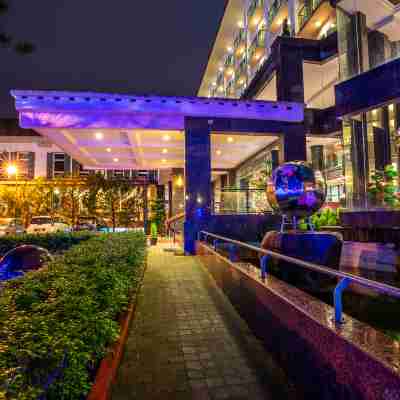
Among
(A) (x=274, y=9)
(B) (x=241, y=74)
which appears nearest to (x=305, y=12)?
(A) (x=274, y=9)

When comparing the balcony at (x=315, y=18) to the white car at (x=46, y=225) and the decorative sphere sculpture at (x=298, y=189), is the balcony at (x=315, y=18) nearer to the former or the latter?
the decorative sphere sculpture at (x=298, y=189)

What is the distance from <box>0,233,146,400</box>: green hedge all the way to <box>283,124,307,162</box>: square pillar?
1343 centimetres

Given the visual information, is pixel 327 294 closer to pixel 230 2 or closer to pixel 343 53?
pixel 343 53

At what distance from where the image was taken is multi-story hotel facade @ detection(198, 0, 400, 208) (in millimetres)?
14703

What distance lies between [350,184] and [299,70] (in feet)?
26.6

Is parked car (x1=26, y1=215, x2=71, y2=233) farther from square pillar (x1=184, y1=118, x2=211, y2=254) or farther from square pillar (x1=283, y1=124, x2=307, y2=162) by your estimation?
square pillar (x1=283, y1=124, x2=307, y2=162)

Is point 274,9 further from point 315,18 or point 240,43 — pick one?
point 315,18

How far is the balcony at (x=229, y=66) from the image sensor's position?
1548 inches

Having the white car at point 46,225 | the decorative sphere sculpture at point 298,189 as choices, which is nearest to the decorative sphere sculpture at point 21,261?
the decorative sphere sculpture at point 298,189

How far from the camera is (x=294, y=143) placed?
16.2 metres

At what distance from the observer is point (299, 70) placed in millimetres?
19094

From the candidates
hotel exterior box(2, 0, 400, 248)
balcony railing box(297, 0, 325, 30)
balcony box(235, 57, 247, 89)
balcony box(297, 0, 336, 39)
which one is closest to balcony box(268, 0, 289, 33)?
balcony railing box(297, 0, 325, 30)

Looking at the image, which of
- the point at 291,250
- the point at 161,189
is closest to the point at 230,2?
the point at 161,189

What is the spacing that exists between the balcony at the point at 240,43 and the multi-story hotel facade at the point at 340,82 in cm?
561
